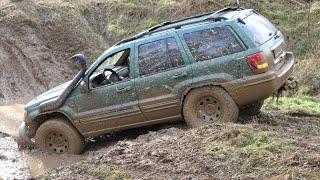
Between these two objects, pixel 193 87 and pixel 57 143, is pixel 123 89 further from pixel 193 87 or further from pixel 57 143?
pixel 57 143

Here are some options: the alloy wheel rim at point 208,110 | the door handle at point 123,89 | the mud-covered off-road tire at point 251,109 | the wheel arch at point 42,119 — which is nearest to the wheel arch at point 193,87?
the alloy wheel rim at point 208,110

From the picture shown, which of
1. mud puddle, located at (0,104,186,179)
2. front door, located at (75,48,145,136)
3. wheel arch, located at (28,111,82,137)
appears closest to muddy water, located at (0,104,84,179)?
mud puddle, located at (0,104,186,179)

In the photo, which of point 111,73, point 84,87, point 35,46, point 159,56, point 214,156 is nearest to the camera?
point 214,156

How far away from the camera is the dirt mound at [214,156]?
6.27m

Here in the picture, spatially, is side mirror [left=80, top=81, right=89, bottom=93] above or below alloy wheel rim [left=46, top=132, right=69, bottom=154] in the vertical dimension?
above

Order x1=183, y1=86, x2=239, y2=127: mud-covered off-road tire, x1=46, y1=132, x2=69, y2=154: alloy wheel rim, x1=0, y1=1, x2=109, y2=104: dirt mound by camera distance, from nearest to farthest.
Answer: x1=183, y1=86, x2=239, y2=127: mud-covered off-road tire → x1=46, y1=132, x2=69, y2=154: alloy wheel rim → x1=0, y1=1, x2=109, y2=104: dirt mound

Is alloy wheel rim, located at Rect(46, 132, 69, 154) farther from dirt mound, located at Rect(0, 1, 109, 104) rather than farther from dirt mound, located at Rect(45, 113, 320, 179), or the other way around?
dirt mound, located at Rect(0, 1, 109, 104)

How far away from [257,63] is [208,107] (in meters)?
1.08

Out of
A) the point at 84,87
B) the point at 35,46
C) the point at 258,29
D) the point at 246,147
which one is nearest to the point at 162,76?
the point at 84,87

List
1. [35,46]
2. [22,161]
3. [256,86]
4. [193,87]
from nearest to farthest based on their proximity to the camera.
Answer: [256,86] < [193,87] < [22,161] < [35,46]

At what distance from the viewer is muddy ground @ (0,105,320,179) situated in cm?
631

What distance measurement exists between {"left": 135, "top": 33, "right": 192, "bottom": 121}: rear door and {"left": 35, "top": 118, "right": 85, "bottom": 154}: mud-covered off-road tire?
A: 1.40 metres

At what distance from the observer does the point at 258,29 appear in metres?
8.90

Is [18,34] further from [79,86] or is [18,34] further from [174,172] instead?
[174,172]
